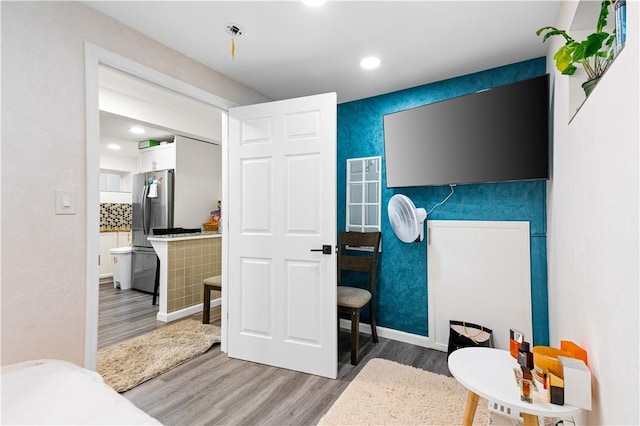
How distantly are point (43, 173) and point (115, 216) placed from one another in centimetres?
520

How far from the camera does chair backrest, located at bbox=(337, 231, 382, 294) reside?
2.95m

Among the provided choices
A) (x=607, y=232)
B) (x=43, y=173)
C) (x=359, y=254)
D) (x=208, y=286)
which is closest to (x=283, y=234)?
(x=359, y=254)

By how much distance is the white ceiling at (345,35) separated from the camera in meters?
1.80

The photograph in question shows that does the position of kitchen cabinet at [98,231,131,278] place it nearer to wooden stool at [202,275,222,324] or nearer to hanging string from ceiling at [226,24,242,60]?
wooden stool at [202,275,222,324]

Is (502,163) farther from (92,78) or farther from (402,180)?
(92,78)

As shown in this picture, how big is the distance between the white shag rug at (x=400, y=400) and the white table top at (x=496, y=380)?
571 millimetres

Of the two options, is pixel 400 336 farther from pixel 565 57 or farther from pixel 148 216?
pixel 148 216

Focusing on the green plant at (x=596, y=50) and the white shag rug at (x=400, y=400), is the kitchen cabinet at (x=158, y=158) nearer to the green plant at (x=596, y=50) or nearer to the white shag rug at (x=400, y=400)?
the white shag rug at (x=400, y=400)

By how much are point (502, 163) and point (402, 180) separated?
797mm

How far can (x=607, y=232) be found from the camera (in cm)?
97

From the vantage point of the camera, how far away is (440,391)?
2.11 meters

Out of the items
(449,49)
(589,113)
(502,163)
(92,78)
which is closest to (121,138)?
(92,78)

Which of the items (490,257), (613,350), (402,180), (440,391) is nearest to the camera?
(613,350)

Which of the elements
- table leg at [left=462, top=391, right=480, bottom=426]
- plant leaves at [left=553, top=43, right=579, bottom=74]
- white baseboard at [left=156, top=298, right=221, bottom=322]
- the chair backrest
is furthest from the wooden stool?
plant leaves at [left=553, top=43, right=579, bottom=74]
